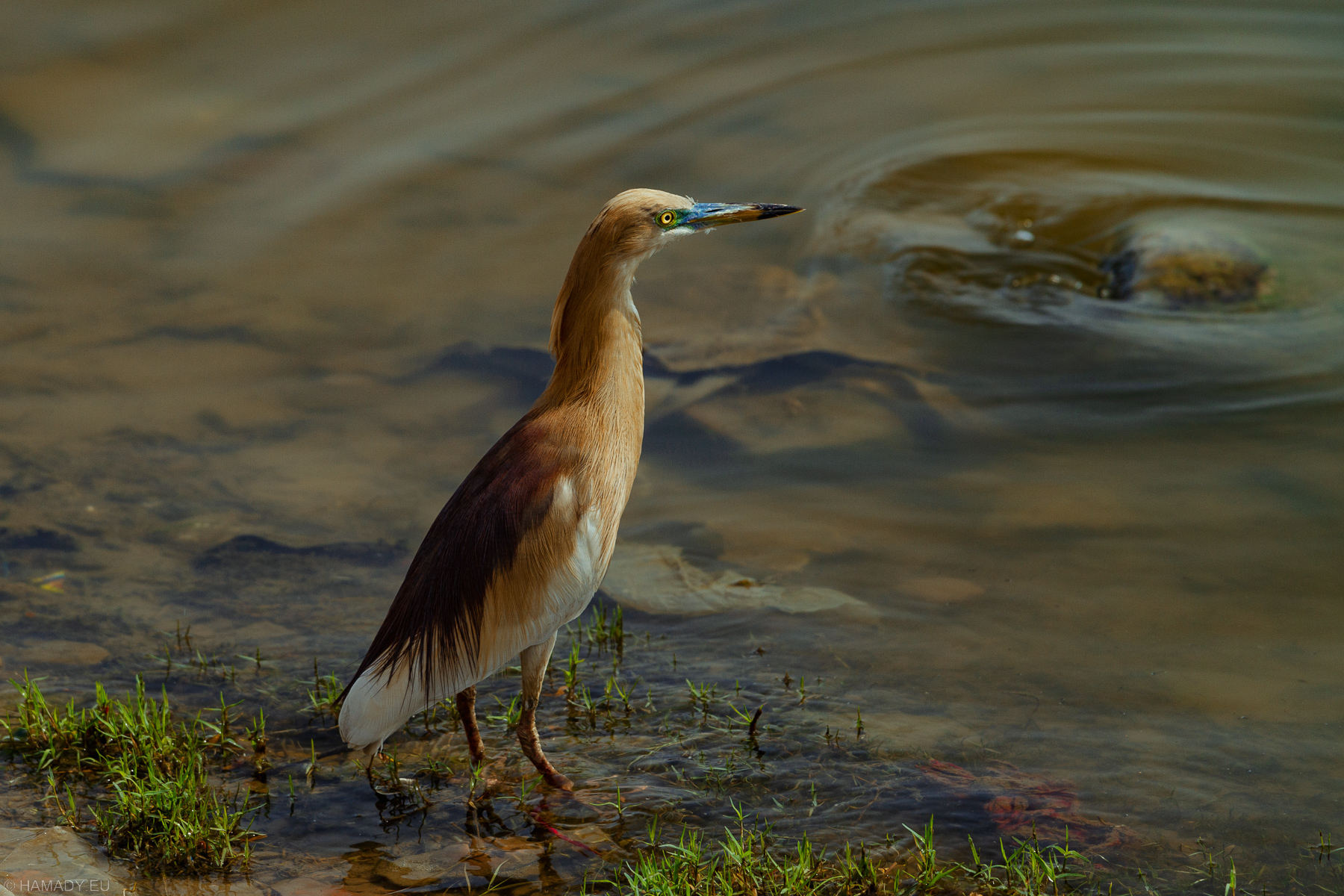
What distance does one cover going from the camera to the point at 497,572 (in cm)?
378

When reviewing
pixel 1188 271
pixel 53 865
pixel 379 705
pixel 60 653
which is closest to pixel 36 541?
pixel 60 653

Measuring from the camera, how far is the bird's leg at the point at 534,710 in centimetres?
380

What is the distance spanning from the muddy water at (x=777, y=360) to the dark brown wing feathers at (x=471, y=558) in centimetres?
54

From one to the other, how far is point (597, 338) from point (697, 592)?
5.64 feet

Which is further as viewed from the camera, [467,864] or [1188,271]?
[1188,271]

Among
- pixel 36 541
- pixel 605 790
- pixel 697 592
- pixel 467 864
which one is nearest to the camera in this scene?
pixel 467 864

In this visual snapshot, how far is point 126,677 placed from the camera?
446cm

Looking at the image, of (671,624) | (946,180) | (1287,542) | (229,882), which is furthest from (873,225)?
(229,882)

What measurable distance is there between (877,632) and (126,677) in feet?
9.44

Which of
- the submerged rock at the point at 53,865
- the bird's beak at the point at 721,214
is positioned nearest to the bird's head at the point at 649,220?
the bird's beak at the point at 721,214

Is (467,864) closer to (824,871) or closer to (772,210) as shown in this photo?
(824,871)

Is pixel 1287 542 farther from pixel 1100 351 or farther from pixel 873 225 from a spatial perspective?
pixel 873 225

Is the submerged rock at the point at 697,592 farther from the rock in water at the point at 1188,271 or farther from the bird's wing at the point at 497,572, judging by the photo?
the rock in water at the point at 1188,271

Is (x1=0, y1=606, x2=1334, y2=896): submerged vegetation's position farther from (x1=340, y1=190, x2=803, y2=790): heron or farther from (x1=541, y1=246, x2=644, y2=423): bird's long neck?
(x1=541, y1=246, x2=644, y2=423): bird's long neck
